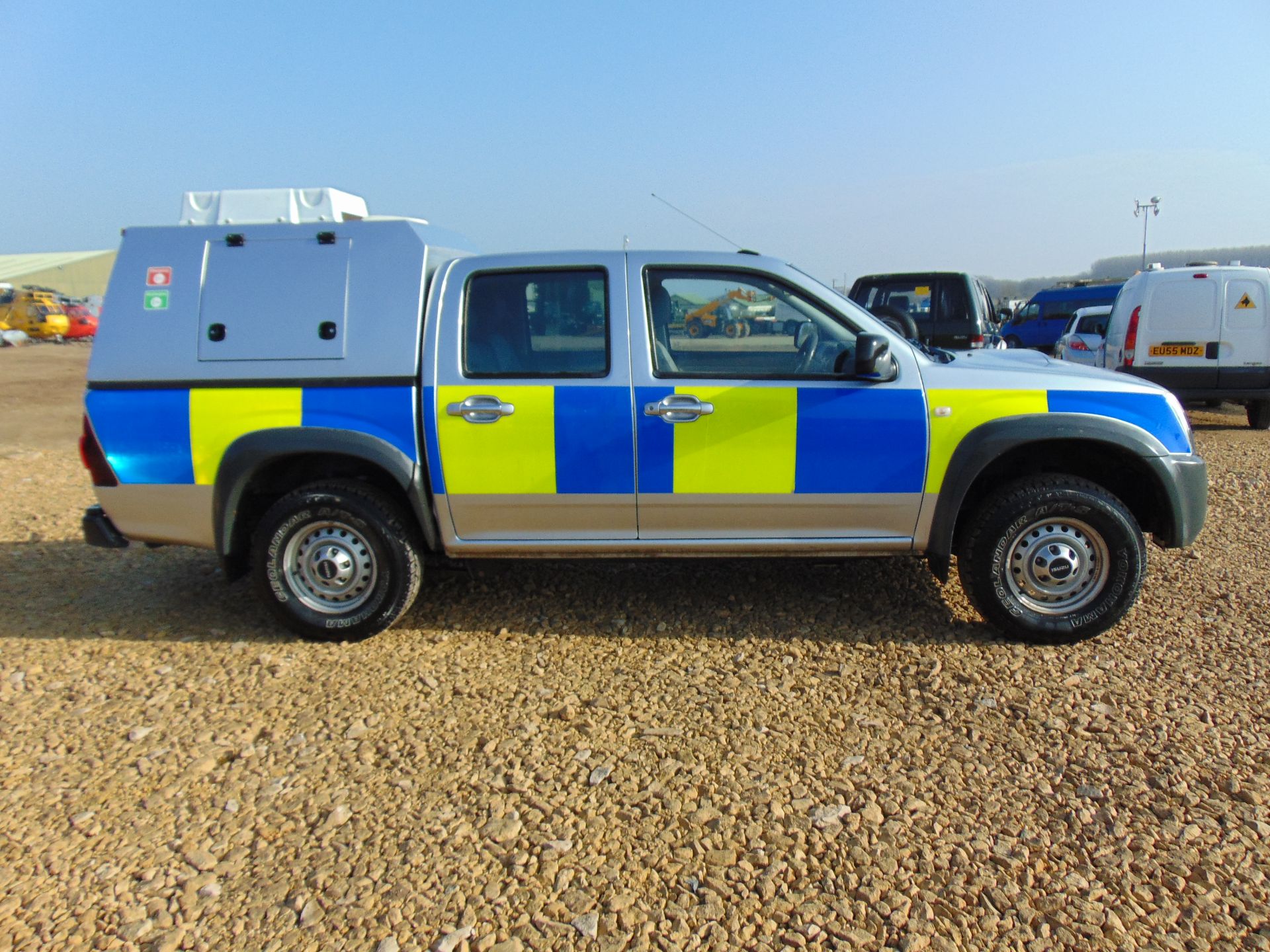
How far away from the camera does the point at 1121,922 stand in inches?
86.1

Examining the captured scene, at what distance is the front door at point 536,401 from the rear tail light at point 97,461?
1.45m

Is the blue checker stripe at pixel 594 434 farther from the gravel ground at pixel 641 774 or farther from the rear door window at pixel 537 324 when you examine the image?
the gravel ground at pixel 641 774

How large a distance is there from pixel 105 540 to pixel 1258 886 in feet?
14.7

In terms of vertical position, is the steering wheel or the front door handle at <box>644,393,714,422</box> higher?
the steering wheel

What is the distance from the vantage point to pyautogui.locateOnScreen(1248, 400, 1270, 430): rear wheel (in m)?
9.53

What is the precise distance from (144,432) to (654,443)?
87.7 inches

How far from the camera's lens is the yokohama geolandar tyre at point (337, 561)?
3855 millimetres

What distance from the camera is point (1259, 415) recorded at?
31.8 feet

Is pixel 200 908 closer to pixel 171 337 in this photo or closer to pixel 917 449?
pixel 171 337

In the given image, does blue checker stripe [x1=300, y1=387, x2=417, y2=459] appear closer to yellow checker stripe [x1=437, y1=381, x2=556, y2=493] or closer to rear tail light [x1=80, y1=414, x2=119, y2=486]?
yellow checker stripe [x1=437, y1=381, x2=556, y2=493]

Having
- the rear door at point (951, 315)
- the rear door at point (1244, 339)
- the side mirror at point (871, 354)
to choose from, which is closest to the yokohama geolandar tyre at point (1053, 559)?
the side mirror at point (871, 354)

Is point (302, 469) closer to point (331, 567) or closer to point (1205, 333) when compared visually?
point (331, 567)

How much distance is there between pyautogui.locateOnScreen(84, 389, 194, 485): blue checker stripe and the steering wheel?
2666 millimetres

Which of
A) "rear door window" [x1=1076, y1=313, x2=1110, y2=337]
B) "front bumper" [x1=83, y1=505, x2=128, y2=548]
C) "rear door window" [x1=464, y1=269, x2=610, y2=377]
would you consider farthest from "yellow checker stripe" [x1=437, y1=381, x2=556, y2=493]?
"rear door window" [x1=1076, y1=313, x2=1110, y2=337]
